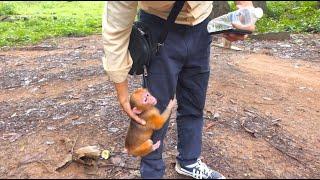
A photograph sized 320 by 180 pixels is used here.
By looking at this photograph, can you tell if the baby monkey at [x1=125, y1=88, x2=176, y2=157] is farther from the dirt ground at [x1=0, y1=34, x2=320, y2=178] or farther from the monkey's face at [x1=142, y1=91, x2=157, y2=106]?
the dirt ground at [x1=0, y1=34, x2=320, y2=178]

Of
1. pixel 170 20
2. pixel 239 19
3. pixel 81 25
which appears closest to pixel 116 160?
pixel 170 20

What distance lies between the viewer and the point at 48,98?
17.6 feet

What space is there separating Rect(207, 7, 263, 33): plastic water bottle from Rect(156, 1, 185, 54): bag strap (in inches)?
9.9

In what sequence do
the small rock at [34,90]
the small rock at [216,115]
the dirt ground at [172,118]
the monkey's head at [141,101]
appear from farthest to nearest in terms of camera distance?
the small rock at [34,90] → the small rock at [216,115] → the dirt ground at [172,118] → the monkey's head at [141,101]

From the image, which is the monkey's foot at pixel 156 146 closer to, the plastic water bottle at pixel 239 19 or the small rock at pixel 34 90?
the plastic water bottle at pixel 239 19

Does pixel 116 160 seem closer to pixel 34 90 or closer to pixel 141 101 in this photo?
pixel 141 101

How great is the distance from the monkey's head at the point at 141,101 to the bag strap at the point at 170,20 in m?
0.28

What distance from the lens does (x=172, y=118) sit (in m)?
4.57

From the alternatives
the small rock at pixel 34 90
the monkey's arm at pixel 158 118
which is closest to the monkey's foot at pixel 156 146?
the monkey's arm at pixel 158 118

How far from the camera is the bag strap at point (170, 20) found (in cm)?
270

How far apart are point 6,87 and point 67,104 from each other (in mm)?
1351

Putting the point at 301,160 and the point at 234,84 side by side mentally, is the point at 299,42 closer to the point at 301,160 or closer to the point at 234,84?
the point at 234,84

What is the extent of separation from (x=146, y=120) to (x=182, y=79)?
425mm

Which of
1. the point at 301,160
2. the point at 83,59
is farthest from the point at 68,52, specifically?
the point at 301,160
